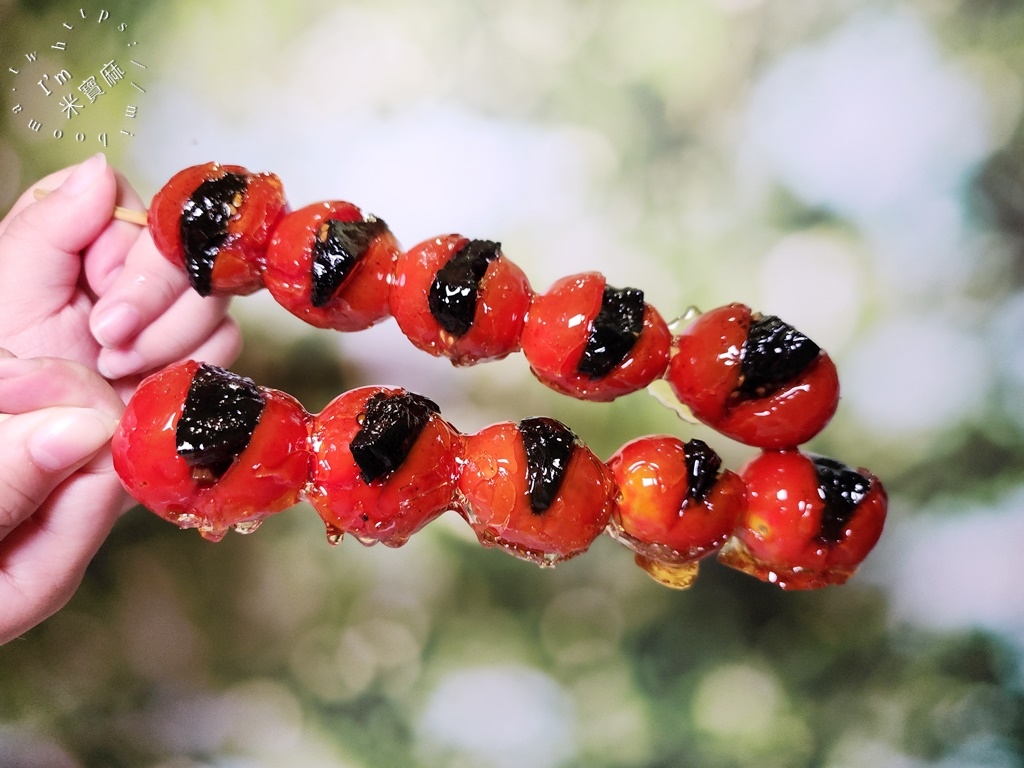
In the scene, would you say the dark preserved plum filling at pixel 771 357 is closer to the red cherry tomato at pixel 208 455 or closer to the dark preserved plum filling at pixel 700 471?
the dark preserved plum filling at pixel 700 471

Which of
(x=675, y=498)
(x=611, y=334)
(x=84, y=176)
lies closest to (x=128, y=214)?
(x=84, y=176)

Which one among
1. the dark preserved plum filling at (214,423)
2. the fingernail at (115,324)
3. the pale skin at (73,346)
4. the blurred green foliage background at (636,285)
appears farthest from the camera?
the blurred green foliage background at (636,285)

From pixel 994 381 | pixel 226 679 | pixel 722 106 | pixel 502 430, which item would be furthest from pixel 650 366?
pixel 226 679

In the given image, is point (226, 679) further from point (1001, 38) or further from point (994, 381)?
point (1001, 38)


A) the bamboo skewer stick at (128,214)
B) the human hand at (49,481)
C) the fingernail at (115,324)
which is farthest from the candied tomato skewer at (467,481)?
the bamboo skewer stick at (128,214)

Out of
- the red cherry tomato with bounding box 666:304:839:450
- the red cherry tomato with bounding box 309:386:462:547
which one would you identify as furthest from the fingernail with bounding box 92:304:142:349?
the red cherry tomato with bounding box 666:304:839:450

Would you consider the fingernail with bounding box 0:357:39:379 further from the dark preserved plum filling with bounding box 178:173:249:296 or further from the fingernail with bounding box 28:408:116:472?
the dark preserved plum filling with bounding box 178:173:249:296
